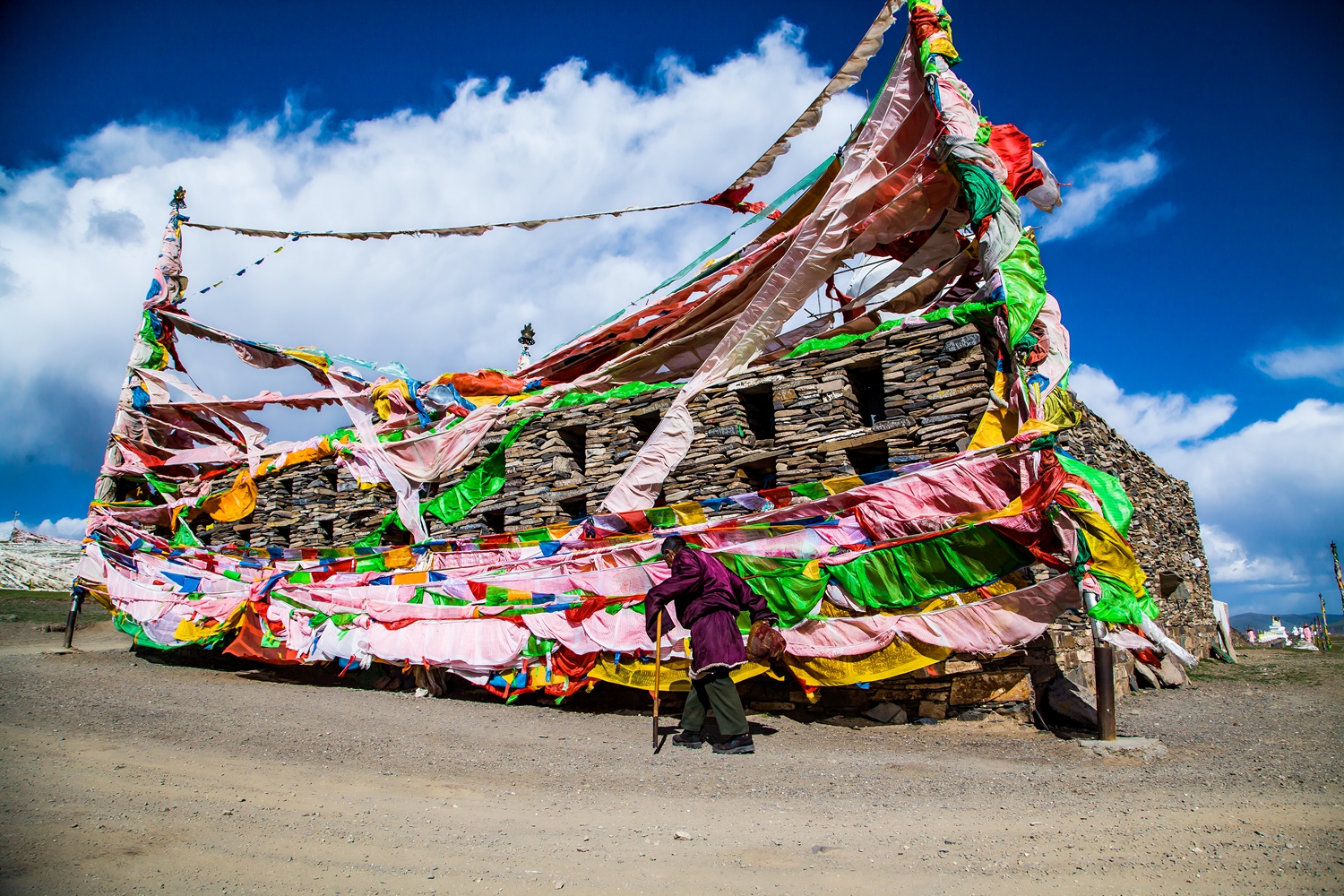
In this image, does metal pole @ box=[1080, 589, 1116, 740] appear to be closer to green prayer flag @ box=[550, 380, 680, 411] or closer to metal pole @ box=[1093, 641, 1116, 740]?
metal pole @ box=[1093, 641, 1116, 740]

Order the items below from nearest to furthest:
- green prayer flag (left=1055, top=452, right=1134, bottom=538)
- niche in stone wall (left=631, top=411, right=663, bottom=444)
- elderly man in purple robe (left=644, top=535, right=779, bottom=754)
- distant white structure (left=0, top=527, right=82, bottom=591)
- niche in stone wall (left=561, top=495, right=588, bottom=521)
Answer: elderly man in purple robe (left=644, top=535, right=779, bottom=754) → green prayer flag (left=1055, top=452, right=1134, bottom=538) → niche in stone wall (left=631, top=411, right=663, bottom=444) → niche in stone wall (left=561, top=495, right=588, bottom=521) → distant white structure (left=0, top=527, right=82, bottom=591)

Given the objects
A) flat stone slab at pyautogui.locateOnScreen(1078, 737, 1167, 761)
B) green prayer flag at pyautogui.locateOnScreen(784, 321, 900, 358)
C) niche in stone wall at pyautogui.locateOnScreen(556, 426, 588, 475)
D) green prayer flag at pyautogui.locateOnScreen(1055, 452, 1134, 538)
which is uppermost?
green prayer flag at pyautogui.locateOnScreen(784, 321, 900, 358)

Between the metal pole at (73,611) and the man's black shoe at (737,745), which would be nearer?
the man's black shoe at (737,745)

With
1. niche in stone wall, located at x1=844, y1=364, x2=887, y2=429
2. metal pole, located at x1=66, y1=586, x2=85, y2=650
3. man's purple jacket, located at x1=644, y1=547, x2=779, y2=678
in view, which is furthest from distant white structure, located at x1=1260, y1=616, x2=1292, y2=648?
metal pole, located at x1=66, y1=586, x2=85, y2=650

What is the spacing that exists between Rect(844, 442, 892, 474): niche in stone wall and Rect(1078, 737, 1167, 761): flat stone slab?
12.0ft

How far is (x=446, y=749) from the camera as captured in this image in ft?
20.6

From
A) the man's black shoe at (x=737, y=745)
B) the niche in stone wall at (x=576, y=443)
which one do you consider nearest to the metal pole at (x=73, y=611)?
the niche in stone wall at (x=576, y=443)

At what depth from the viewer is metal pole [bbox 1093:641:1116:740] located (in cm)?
589

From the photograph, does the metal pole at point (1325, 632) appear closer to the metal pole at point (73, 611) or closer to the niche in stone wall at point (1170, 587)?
the niche in stone wall at point (1170, 587)

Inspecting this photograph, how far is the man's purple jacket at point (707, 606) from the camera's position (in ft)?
19.8

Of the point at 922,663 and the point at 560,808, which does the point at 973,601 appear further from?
the point at 560,808

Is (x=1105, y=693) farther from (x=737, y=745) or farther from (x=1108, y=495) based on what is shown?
(x=737, y=745)

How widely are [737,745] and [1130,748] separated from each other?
9.76ft

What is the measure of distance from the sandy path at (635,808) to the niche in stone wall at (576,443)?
4.68m
